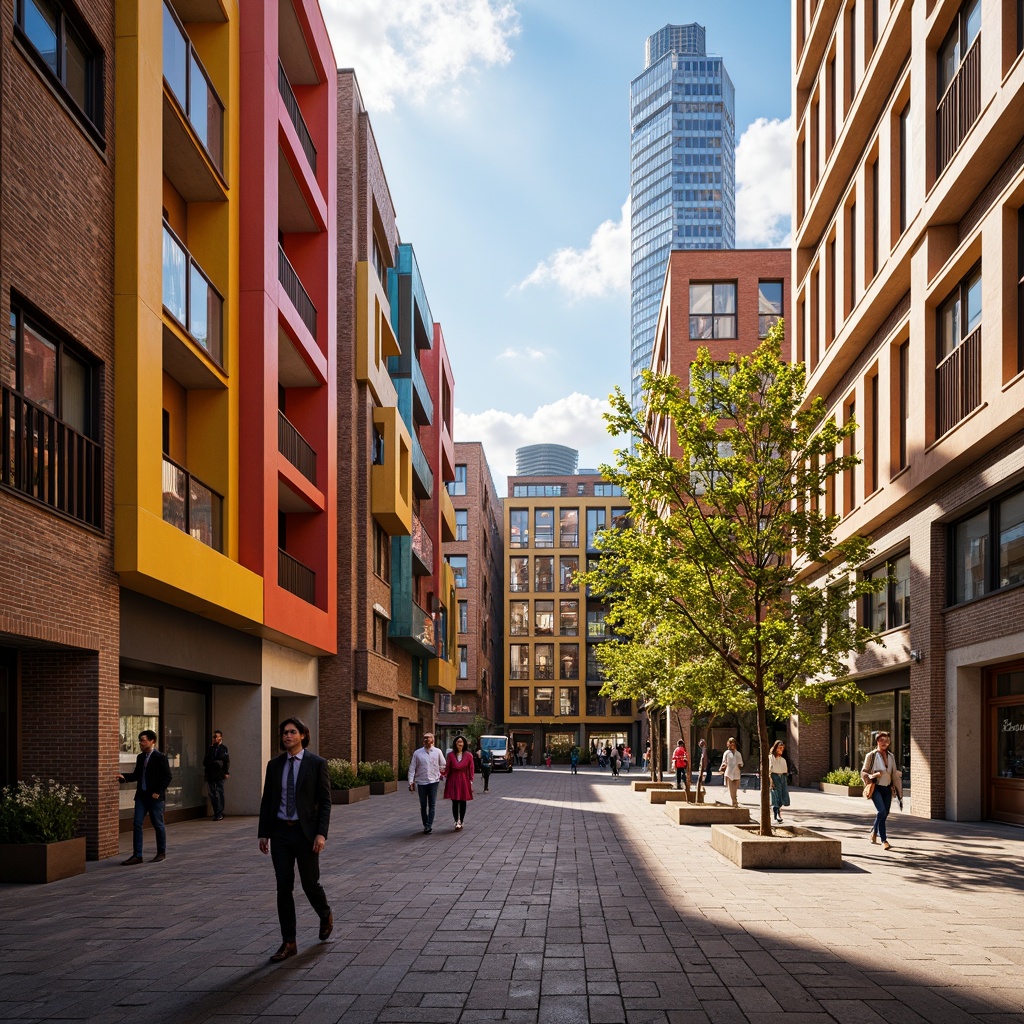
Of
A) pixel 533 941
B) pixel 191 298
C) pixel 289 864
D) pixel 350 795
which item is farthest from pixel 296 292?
pixel 533 941

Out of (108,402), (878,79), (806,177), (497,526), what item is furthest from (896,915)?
(497,526)

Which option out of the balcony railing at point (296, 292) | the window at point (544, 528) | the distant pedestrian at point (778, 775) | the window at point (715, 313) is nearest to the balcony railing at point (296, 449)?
the balcony railing at point (296, 292)

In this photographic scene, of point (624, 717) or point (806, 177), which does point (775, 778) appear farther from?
point (624, 717)

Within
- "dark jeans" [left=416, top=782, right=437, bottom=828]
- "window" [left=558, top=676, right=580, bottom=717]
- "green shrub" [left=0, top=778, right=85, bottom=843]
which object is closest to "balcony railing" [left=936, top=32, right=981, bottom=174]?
"dark jeans" [left=416, top=782, right=437, bottom=828]

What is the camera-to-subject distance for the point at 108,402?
545 inches

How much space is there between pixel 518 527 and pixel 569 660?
12.2m

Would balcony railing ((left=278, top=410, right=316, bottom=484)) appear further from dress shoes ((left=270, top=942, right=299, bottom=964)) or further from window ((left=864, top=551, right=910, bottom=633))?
dress shoes ((left=270, top=942, right=299, bottom=964))

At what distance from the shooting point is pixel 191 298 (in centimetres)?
1703

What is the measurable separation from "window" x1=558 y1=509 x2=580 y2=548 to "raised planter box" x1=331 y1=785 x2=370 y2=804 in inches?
2427

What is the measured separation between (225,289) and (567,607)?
7010 cm

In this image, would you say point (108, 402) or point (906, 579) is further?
point (906, 579)

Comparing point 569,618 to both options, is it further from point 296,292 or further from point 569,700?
point 296,292

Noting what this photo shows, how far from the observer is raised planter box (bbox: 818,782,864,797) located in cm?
2836

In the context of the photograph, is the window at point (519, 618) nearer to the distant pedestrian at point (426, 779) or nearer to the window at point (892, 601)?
the window at point (892, 601)
